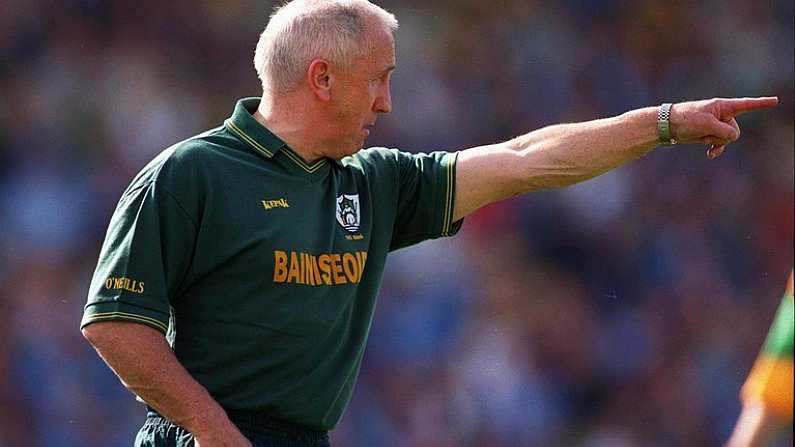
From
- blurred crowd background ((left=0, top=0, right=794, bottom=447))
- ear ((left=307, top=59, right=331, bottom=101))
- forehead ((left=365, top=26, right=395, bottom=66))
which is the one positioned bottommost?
blurred crowd background ((left=0, top=0, right=794, bottom=447))

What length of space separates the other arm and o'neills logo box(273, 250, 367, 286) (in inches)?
18.7

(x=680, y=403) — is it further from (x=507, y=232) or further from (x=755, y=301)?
(x=507, y=232)

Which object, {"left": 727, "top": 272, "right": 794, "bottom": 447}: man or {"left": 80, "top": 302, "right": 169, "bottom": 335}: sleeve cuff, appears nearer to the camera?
{"left": 727, "top": 272, "right": 794, "bottom": 447}: man

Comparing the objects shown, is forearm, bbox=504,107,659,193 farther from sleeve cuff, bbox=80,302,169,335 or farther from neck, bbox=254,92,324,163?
sleeve cuff, bbox=80,302,169,335

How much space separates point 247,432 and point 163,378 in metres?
0.42

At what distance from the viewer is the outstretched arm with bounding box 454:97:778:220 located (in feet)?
16.5

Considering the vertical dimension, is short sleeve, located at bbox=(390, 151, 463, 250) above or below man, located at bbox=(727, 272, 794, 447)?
above

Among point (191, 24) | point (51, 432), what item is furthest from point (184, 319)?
point (191, 24)

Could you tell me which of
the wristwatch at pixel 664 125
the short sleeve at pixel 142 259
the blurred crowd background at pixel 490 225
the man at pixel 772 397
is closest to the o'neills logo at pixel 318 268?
the short sleeve at pixel 142 259

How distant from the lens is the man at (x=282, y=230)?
436 cm

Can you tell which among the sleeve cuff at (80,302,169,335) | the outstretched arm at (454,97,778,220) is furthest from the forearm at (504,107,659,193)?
the sleeve cuff at (80,302,169,335)

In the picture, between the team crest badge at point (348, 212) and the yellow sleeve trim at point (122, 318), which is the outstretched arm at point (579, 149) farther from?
the yellow sleeve trim at point (122, 318)

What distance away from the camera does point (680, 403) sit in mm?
9883

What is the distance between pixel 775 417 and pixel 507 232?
6.54 meters
